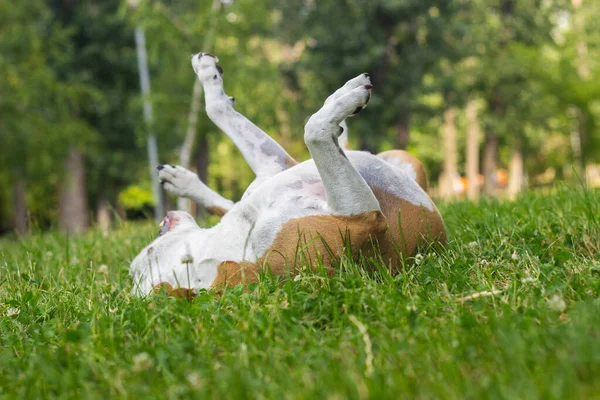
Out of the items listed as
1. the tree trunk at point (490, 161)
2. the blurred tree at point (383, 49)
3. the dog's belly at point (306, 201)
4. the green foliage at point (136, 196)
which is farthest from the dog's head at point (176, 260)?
Answer: the green foliage at point (136, 196)

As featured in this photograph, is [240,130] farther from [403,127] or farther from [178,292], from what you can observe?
[403,127]

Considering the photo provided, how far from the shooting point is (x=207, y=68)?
407 centimetres

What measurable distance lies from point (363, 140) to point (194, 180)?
15.5 meters

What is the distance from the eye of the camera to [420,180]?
3871 mm

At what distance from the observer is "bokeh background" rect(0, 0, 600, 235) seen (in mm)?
13297

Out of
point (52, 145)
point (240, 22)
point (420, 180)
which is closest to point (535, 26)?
point (240, 22)

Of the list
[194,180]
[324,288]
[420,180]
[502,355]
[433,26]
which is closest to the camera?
[502,355]

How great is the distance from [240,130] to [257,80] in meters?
9.69

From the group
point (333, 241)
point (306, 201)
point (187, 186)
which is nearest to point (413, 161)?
point (306, 201)

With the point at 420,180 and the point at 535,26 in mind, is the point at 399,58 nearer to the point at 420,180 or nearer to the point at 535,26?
the point at 535,26

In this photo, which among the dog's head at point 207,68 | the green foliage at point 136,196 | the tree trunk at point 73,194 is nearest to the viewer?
the dog's head at point 207,68

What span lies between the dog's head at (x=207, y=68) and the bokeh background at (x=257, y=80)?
2216mm

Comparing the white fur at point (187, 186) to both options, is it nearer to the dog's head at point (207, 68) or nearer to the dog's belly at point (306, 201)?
the dog's head at point (207, 68)

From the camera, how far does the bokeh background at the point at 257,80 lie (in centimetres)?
1330
